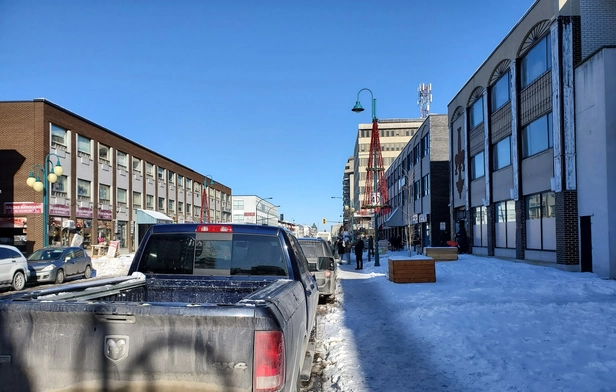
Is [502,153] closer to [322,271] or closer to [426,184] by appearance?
[322,271]

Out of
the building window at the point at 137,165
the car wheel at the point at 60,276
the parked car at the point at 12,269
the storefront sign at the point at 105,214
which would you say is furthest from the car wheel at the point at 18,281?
the building window at the point at 137,165

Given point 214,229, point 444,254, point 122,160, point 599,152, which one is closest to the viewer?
point 214,229

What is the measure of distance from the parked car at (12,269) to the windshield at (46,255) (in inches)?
115

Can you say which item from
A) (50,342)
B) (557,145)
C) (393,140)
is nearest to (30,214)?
(557,145)

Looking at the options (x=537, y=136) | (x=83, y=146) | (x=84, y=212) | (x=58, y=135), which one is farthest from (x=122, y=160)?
(x=537, y=136)

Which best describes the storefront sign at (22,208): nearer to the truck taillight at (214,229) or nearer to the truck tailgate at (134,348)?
the truck taillight at (214,229)

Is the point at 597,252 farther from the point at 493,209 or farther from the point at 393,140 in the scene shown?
the point at 393,140

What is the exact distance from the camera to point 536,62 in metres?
19.6

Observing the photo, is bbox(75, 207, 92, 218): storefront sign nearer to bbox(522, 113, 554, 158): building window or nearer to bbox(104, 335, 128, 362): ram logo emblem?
bbox(522, 113, 554, 158): building window

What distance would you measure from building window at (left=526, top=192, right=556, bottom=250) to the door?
1.62 m

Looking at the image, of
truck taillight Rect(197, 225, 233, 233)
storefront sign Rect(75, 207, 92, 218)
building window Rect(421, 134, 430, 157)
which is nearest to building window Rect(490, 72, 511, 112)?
building window Rect(421, 134, 430, 157)

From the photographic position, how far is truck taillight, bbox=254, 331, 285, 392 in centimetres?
282

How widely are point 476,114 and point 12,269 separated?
2442 centimetres

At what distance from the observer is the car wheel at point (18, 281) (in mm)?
16266
